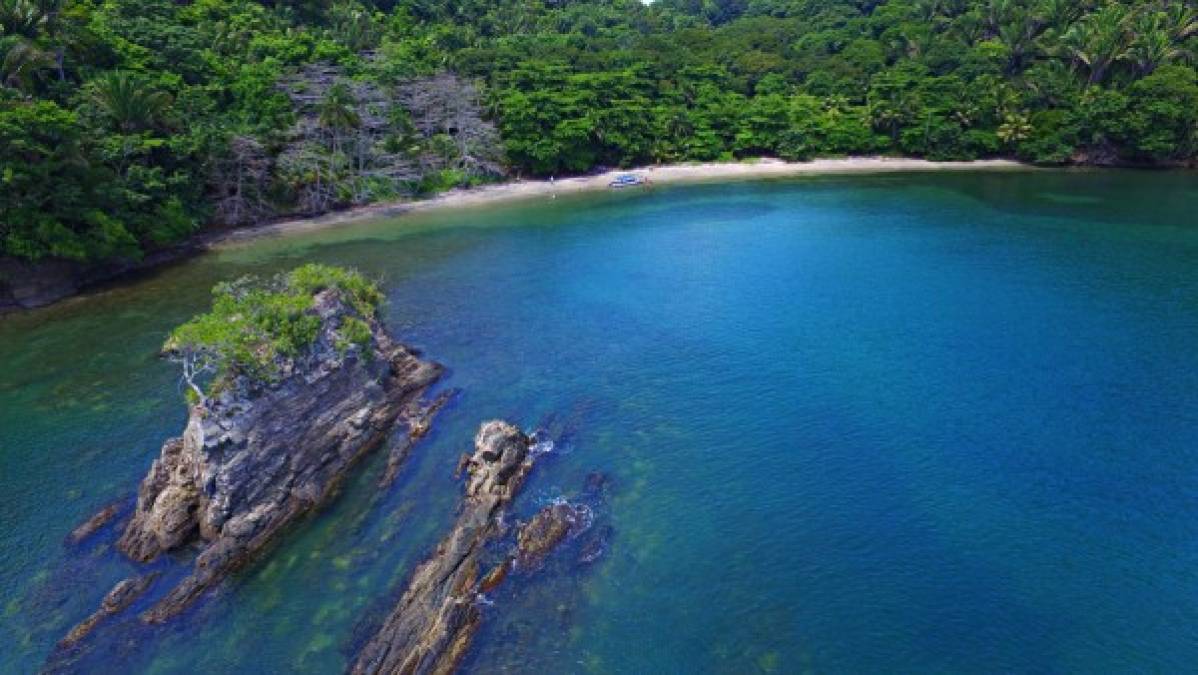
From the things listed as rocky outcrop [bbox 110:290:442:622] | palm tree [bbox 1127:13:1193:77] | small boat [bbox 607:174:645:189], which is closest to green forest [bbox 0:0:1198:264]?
palm tree [bbox 1127:13:1193:77]

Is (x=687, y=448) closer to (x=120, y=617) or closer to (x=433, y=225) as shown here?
(x=120, y=617)

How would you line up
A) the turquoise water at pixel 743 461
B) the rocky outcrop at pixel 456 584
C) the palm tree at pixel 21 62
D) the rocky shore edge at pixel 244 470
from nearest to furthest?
the rocky outcrop at pixel 456 584, the turquoise water at pixel 743 461, the rocky shore edge at pixel 244 470, the palm tree at pixel 21 62

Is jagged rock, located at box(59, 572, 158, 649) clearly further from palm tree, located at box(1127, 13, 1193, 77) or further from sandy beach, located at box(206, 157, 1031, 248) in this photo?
palm tree, located at box(1127, 13, 1193, 77)

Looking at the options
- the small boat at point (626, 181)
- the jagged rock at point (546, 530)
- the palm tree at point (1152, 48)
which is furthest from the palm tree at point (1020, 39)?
the jagged rock at point (546, 530)

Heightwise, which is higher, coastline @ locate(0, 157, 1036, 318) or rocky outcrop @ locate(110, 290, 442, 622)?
coastline @ locate(0, 157, 1036, 318)

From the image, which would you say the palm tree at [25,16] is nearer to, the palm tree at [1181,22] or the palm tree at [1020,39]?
the palm tree at [1020,39]

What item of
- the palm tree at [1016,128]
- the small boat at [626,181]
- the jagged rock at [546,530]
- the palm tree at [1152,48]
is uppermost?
the palm tree at [1152,48]
